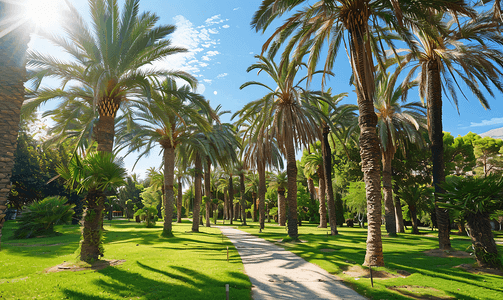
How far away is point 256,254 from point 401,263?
19.6ft

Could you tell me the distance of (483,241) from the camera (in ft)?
29.7

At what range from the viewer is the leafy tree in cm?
891

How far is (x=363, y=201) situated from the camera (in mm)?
29422

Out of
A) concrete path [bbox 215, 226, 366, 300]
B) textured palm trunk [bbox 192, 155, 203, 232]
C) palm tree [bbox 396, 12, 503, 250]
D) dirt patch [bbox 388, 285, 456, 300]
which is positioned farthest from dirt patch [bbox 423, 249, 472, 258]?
textured palm trunk [bbox 192, 155, 203, 232]

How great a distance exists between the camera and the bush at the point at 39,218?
18.6m

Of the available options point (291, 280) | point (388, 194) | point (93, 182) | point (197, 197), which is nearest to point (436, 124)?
point (388, 194)

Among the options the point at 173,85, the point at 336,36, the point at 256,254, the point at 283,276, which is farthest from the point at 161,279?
the point at 173,85

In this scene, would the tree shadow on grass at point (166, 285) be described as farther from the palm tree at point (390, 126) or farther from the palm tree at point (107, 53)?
the palm tree at point (390, 126)

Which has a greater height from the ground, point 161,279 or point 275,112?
point 275,112

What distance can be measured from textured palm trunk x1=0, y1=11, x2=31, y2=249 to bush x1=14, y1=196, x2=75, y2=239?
13.3m

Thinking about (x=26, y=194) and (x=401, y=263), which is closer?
(x=401, y=263)

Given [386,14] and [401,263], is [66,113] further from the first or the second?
[401,263]

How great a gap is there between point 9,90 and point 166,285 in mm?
6643

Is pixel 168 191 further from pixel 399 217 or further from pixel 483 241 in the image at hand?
pixel 399 217
